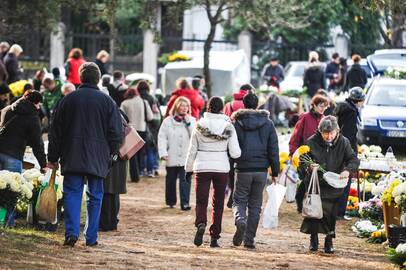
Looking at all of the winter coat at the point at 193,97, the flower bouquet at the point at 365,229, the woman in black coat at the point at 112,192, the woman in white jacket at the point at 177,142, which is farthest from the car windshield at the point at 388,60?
the woman in black coat at the point at 112,192

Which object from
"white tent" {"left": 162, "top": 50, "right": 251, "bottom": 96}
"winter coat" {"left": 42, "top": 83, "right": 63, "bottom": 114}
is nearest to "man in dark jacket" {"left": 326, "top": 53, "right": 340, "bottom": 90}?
"white tent" {"left": 162, "top": 50, "right": 251, "bottom": 96}

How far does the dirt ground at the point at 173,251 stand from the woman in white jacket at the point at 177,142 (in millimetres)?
1342

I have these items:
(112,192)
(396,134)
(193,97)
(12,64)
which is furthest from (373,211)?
(12,64)

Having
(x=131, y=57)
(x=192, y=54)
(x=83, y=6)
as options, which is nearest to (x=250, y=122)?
(x=83, y=6)

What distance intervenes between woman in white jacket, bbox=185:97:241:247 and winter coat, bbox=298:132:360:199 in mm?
864

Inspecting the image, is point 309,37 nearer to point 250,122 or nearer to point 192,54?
point 192,54

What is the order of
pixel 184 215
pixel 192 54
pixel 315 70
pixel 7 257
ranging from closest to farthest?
pixel 7 257 → pixel 184 215 → pixel 315 70 → pixel 192 54

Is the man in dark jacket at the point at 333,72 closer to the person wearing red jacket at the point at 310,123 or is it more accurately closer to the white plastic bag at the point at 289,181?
the white plastic bag at the point at 289,181

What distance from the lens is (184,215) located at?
62.6 ft

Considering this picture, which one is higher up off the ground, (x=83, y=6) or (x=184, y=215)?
(x=83, y=6)

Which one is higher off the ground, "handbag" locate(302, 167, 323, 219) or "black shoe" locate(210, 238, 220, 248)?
"handbag" locate(302, 167, 323, 219)

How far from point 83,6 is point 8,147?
1061cm

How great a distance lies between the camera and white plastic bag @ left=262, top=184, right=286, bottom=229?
1606 cm

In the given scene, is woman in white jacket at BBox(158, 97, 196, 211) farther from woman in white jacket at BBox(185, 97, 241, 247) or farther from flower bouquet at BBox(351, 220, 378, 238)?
woman in white jacket at BBox(185, 97, 241, 247)
